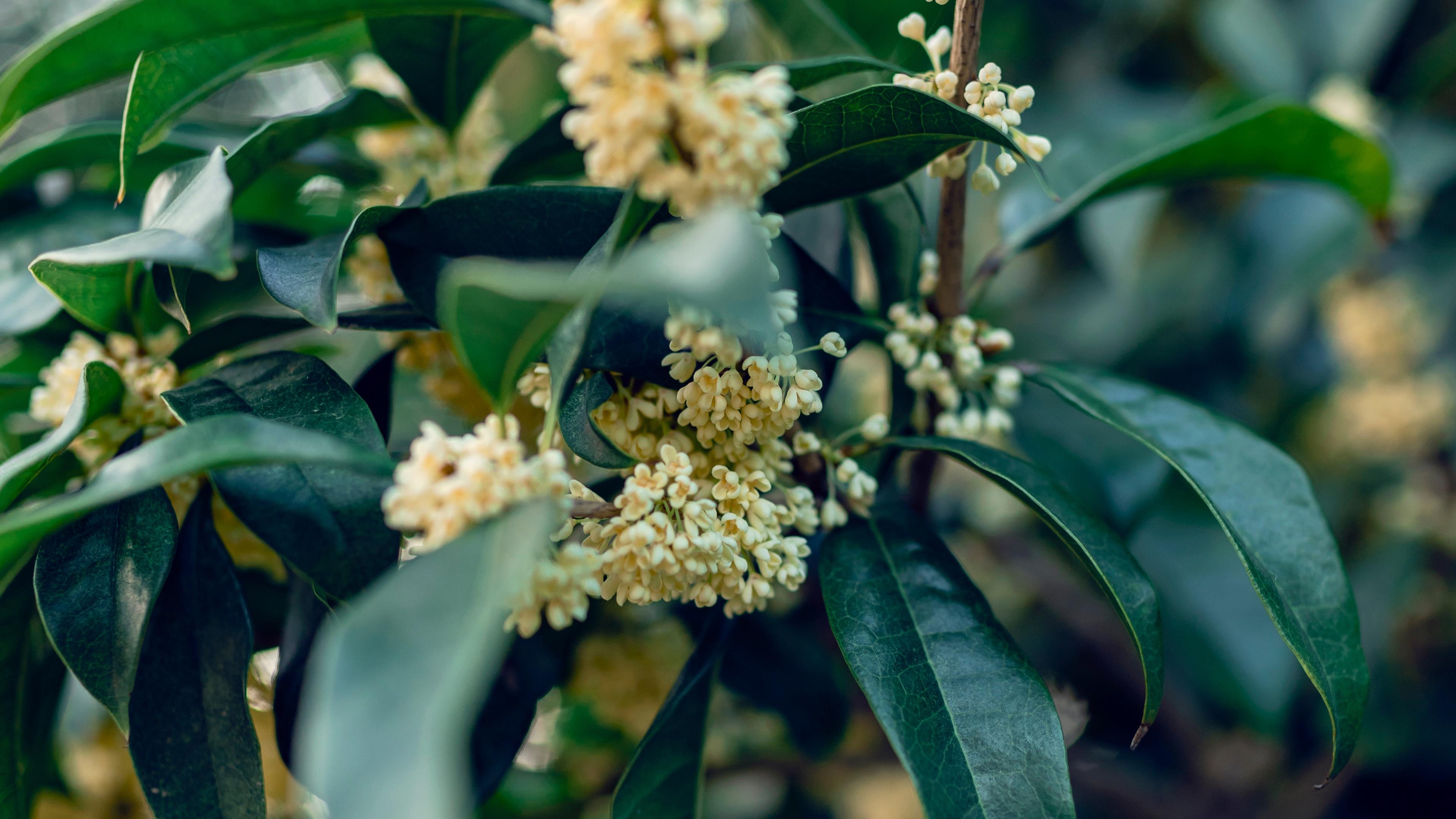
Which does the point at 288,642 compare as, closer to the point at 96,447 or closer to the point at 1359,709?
the point at 96,447

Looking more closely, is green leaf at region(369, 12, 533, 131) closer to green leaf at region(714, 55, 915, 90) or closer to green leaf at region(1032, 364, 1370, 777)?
green leaf at region(714, 55, 915, 90)

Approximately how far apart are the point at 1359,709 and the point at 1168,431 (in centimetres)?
28

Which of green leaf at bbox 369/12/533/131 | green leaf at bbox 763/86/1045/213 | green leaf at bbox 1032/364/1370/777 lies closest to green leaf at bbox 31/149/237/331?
green leaf at bbox 369/12/533/131

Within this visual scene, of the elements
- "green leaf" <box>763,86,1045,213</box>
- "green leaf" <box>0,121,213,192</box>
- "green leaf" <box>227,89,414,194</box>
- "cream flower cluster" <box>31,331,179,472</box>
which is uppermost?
"green leaf" <box>763,86,1045,213</box>

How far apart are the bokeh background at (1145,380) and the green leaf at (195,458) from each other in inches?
15.8

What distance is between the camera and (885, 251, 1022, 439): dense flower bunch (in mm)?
862

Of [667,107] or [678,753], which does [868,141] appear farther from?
[678,753]

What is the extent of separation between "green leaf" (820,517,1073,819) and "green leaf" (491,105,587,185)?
485 mm

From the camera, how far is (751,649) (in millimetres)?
1231

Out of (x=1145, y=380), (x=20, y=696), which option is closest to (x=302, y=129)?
(x=20, y=696)

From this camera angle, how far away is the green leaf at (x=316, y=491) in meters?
0.62

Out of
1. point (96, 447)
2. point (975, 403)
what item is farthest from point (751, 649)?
point (96, 447)

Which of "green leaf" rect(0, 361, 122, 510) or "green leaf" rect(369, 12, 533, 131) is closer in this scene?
"green leaf" rect(0, 361, 122, 510)

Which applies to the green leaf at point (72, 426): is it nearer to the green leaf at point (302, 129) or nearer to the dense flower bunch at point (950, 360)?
the green leaf at point (302, 129)
